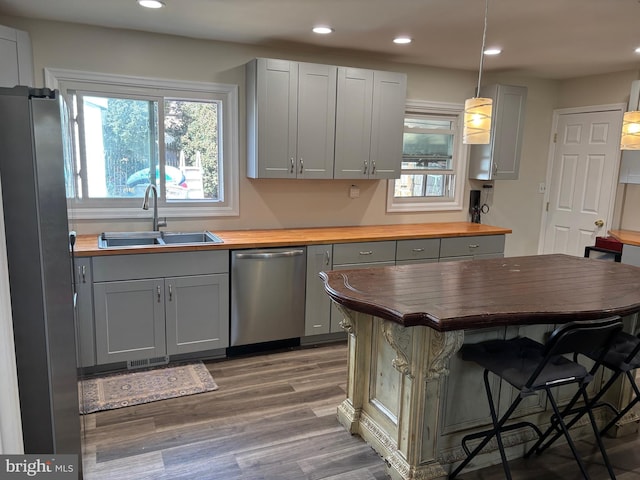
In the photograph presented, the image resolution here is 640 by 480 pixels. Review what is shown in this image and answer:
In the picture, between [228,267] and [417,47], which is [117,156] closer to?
[228,267]

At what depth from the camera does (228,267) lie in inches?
136

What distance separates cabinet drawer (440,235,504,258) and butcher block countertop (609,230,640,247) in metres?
1.04

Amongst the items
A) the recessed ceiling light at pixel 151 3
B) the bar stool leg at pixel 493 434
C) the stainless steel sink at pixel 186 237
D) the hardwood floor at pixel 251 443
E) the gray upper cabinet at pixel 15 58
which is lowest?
the hardwood floor at pixel 251 443

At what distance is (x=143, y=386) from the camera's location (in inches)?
123

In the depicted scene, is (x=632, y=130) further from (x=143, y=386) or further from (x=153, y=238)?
(x=143, y=386)

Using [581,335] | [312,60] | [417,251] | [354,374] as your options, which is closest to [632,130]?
[581,335]

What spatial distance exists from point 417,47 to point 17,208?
3.28 meters

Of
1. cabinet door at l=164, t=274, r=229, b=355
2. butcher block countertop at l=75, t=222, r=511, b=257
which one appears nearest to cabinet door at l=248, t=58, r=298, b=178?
butcher block countertop at l=75, t=222, r=511, b=257

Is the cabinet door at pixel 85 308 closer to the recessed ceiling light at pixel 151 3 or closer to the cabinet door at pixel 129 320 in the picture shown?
the cabinet door at pixel 129 320

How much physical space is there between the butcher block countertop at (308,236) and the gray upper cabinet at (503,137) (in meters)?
0.60

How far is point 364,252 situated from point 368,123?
1127 mm

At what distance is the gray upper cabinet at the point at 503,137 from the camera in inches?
181

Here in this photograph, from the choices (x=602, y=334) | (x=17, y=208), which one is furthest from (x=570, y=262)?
(x=17, y=208)

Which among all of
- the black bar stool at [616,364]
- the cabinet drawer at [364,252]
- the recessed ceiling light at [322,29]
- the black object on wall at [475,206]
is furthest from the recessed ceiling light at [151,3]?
the black object on wall at [475,206]
